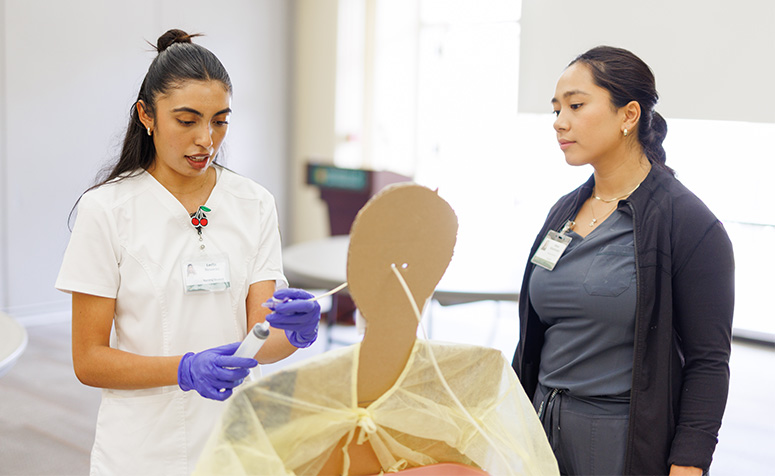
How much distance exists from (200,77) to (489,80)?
15.5ft

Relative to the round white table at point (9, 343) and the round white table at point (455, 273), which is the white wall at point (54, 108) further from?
the round white table at point (9, 343)

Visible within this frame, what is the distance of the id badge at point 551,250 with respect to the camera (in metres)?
1.55

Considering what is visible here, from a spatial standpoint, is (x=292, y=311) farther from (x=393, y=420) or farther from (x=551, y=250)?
(x=551, y=250)

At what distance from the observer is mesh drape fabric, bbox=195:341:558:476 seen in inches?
37.3

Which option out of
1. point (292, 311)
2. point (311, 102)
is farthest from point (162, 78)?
point (311, 102)

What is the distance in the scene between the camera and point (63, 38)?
16.4 ft

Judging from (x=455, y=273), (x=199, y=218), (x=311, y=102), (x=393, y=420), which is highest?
(x=311, y=102)

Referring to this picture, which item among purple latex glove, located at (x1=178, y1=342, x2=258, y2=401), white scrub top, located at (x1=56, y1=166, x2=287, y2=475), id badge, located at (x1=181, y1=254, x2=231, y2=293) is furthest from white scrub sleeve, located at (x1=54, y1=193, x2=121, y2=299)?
purple latex glove, located at (x1=178, y1=342, x2=258, y2=401)

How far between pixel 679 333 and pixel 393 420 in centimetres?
70

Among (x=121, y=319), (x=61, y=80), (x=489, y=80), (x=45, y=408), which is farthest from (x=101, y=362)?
(x=489, y=80)

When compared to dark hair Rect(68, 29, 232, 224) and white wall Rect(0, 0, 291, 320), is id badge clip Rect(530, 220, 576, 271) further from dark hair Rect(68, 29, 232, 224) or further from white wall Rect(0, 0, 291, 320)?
white wall Rect(0, 0, 291, 320)

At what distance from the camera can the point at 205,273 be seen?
141 centimetres

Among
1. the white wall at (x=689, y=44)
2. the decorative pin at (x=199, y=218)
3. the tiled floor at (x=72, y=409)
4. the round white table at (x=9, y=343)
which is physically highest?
the white wall at (x=689, y=44)

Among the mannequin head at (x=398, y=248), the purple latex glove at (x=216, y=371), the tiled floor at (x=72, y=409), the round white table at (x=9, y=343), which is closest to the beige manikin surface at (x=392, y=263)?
the mannequin head at (x=398, y=248)
